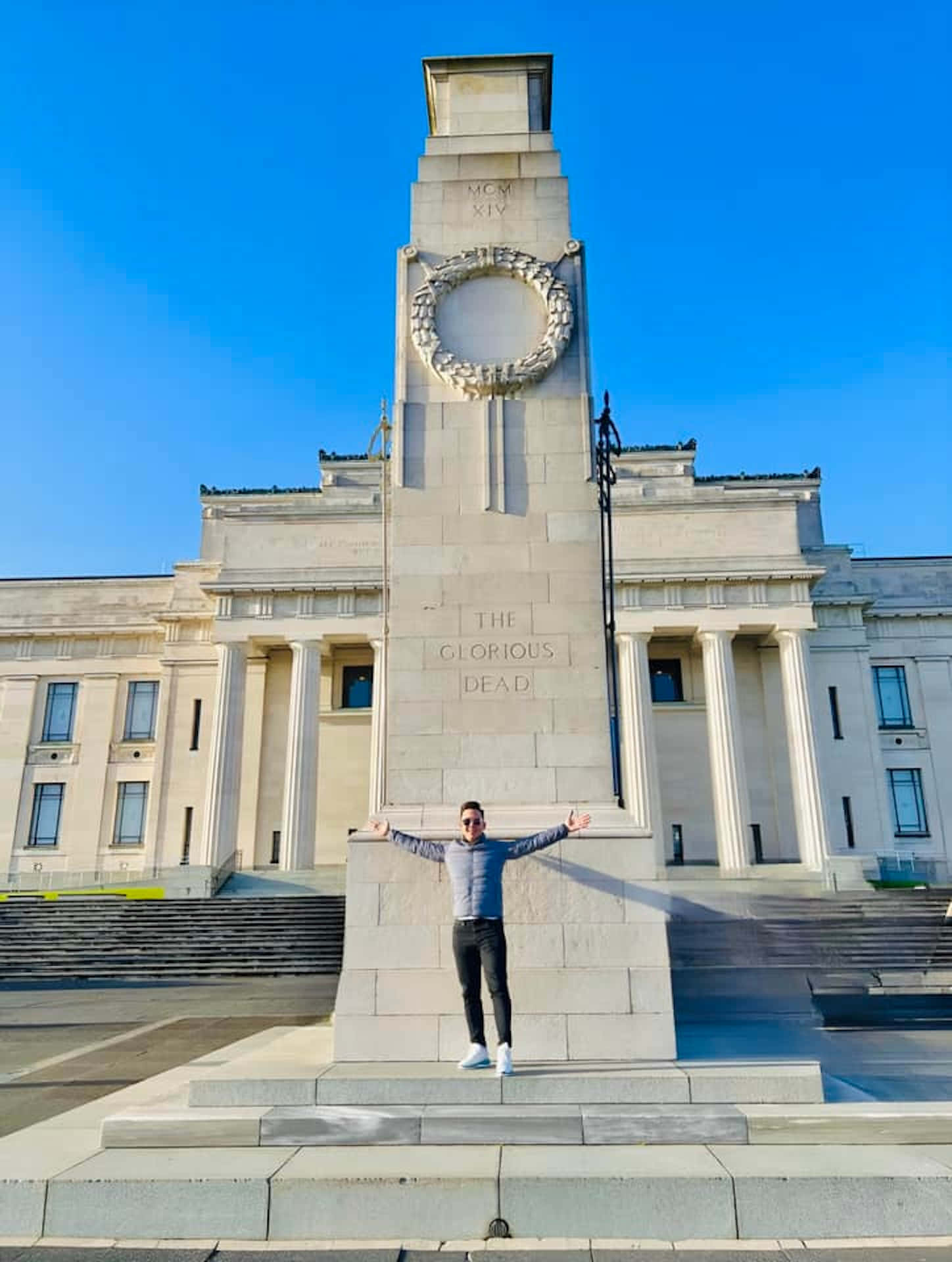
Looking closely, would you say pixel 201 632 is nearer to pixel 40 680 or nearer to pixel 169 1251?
pixel 40 680

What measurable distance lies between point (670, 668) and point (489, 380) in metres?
40.7

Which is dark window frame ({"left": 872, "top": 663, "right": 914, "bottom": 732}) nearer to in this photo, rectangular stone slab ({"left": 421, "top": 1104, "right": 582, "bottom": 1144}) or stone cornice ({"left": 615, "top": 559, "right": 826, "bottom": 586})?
stone cornice ({"left": 615, "top": 559, "right": 826, "bottom": 586})

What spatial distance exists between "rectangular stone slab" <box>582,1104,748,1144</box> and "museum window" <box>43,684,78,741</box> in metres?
49.1

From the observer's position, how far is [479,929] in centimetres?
772

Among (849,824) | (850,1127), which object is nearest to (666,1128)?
(850,1127)

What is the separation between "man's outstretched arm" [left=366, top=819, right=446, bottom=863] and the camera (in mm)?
8508

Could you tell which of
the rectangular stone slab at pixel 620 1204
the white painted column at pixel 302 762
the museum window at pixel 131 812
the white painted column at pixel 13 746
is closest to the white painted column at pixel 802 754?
the white painted column at pixel 302 762

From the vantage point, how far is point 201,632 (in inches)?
1950

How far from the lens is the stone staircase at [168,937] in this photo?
27859mm

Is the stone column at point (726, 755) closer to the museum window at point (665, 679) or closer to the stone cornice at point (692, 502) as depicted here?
the museum window at point (665, 679)

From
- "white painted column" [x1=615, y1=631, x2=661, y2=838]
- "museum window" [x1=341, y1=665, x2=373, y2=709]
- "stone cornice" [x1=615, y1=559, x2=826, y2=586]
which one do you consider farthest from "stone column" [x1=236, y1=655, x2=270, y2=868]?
"stone cornice" [x1=615, y1=559, x2=826, y2=586]

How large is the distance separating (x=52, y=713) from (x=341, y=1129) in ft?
162

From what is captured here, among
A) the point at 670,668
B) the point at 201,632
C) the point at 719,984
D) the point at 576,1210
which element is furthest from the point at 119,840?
the point at 576,1210

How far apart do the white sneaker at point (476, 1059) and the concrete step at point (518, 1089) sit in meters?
0.29
